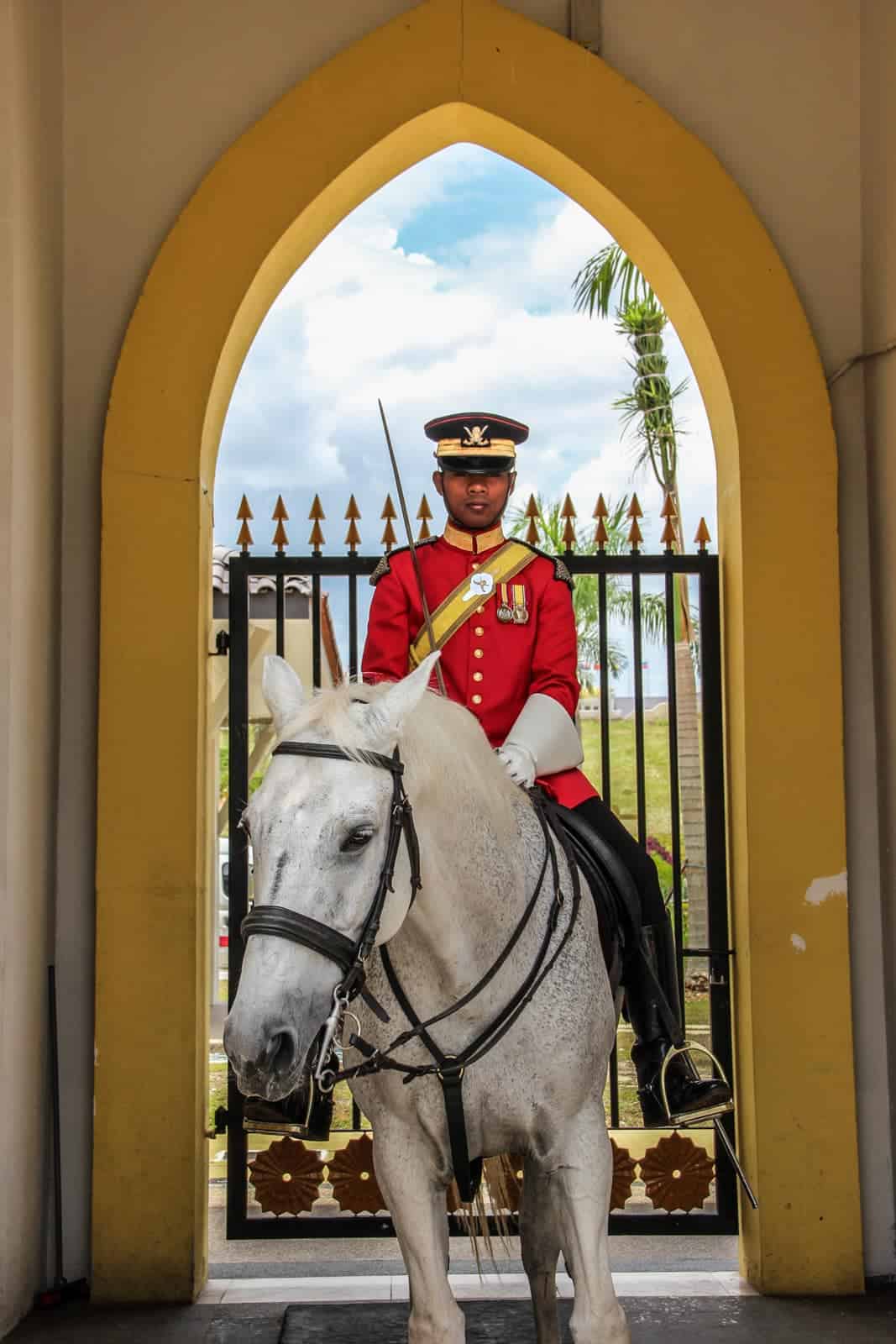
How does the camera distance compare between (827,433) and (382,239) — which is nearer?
(827,433)

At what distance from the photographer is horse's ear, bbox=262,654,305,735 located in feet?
10.1

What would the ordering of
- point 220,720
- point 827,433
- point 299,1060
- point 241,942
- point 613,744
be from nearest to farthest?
point 299,1060
point 241,942
point 827,433
point 220,720
point 613,744

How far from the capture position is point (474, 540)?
4.46 m

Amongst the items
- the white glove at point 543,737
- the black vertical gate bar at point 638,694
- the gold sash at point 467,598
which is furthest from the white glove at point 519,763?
the black vertical gate bar at point 638,694

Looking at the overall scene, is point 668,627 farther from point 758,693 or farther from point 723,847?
point 723,847

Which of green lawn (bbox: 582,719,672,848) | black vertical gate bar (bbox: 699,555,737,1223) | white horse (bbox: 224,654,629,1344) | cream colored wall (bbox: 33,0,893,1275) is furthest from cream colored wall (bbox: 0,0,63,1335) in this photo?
green lawn (bbox: 582,719,672,848)

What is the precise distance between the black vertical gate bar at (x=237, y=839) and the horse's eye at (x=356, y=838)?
183 cm

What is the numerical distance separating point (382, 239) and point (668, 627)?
38745mm

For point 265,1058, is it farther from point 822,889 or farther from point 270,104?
point 270,104

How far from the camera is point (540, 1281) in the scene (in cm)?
405

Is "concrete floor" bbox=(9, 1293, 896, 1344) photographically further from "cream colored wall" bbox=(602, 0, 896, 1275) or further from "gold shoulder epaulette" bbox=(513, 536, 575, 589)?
"gold shoulder epaulette" bbox=(513, 536, 575, 589)

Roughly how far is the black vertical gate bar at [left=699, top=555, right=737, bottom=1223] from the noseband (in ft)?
8.36

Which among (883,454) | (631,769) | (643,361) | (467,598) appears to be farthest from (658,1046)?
(631,769)

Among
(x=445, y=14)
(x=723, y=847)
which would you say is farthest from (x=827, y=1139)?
(x=445, y=14)
